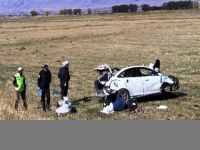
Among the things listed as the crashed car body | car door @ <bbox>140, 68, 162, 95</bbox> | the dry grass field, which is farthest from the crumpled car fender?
the dry grass field

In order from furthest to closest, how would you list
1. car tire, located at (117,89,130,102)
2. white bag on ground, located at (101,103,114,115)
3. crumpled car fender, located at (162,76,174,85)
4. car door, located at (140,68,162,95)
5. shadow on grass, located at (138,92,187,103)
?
shadow on grass, located at (138,92,187,103) < crumpled car fender, located at (162,76,174,85) < car door, located at (140,68,162,95) < car tire, located at (117,89,130,102) < white bag on ground, located at (101,103,114,115)

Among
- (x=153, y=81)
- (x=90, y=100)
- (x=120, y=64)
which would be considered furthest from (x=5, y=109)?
(x=120, y=64)

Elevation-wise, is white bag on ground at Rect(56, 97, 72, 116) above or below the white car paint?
below

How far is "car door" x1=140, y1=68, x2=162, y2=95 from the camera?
23250 mm

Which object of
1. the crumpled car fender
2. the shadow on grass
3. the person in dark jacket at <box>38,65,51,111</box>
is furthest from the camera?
→ the shadow on grass

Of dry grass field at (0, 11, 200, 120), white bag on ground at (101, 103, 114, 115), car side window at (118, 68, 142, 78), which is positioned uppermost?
car side window at (118, 68, 142, 78)

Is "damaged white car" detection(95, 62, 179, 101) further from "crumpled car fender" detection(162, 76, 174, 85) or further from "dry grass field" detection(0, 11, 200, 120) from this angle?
"dry grass field" detection(0, 11, 200, 120)

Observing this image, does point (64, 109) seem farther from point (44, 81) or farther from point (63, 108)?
point (44, 81)

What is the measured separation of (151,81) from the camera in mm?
23375

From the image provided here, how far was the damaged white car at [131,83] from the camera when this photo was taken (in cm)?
2225

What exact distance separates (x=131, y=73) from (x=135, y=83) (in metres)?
0.47

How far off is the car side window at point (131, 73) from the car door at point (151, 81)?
0.32m

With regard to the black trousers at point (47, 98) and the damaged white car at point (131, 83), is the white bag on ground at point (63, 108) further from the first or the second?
the damaged white car at point (131, 83)

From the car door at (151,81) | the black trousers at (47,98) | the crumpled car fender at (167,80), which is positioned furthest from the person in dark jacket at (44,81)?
the crumpled car fender at (167,80)
